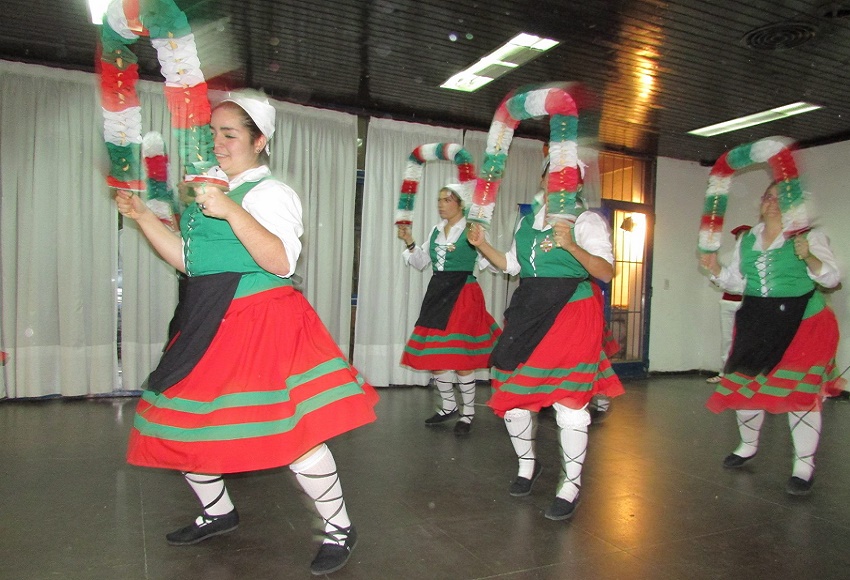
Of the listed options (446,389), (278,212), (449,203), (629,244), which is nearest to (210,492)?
(278,212)

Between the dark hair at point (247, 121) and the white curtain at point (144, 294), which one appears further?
the white curtain at point (144, 294)

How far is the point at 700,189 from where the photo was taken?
7707 millimetres

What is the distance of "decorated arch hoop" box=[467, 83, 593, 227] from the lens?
2.48 meters

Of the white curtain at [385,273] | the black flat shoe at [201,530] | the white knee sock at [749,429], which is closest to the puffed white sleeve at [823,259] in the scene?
the white knee sock at [749,429]

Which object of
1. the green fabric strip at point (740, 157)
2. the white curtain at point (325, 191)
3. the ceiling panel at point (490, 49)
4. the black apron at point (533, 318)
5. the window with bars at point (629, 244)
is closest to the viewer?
the black apron at point (533, 318)

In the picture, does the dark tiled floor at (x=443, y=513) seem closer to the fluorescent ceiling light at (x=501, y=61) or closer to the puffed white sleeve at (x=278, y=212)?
the puffed white sleeve at (x=278, y=212)

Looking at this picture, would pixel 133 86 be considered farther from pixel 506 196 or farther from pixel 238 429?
pixel 506 196

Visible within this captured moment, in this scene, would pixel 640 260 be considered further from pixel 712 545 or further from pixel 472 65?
pixel 712 545

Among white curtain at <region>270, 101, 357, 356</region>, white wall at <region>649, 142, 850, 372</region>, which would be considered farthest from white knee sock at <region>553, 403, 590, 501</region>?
white wall at <region>649, 142, 850, 372</region>

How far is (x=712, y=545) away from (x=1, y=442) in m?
3.79

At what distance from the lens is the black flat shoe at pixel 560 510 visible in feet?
8.46

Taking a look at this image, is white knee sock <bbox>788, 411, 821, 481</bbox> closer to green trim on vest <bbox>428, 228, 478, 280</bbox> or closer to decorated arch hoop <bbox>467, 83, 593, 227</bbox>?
decorated arch hoop <bbox>467, 83, 593, 227</bbox>

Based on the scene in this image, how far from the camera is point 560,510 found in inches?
102

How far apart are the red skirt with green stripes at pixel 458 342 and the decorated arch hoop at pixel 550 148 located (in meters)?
1.28
